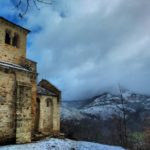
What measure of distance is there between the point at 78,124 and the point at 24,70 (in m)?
33.8

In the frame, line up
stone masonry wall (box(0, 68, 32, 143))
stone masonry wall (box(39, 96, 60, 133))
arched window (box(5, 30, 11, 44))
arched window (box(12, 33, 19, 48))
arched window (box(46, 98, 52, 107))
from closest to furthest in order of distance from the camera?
stone masonry wall (box(0, 68, 32, 143)) → arched window (box(5, 30, 11, 44)) → arched window (box(12, 33, 19, 48)) → stone masonry wall (box(39, 96, 60, 133)) → arched window (box(46, 98, 52, 107))

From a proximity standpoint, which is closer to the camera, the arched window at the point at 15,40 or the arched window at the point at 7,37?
the arched window at the point at 7,37

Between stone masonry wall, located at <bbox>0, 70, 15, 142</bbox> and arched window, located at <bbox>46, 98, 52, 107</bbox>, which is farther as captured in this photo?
arched window, located at <bbox>46, 98, 52, 107</bbox>

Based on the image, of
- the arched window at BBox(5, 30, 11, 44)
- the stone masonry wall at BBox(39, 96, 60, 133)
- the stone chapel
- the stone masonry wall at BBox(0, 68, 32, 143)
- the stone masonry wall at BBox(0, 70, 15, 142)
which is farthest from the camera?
the stone masonry wall at BBox(39, 96, 60, 133)

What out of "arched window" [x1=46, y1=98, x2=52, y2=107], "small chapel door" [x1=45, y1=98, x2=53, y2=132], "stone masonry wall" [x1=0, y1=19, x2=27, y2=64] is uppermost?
"stone masonry wall" [x1=0, y1=19, x2=27, y2=64]

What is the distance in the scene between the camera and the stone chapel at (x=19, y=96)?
20.8 m

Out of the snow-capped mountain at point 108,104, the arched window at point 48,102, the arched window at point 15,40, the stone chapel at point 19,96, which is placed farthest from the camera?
the snow-capped mountain at point 108,104

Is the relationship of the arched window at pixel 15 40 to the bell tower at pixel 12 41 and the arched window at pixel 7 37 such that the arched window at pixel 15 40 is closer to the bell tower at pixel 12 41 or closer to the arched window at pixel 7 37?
the bell tower at pixel 12 41

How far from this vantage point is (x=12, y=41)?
2486 centimetres

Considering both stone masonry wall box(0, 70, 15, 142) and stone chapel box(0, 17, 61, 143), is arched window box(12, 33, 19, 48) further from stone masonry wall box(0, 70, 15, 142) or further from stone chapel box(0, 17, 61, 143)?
stone masonry wall box(0, 70, 15, 142)

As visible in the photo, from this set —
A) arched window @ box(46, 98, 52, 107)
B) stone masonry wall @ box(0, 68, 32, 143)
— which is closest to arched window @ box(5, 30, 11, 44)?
stone masonry wall @ box(0, 68, 32, 143)

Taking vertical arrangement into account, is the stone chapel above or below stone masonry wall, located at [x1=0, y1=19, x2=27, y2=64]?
below

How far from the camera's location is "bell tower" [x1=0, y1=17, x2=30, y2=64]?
77.4 ft

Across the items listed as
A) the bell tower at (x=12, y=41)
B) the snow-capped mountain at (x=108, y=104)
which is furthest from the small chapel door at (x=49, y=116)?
the snow-capped mountain at (x=108, y=104)
